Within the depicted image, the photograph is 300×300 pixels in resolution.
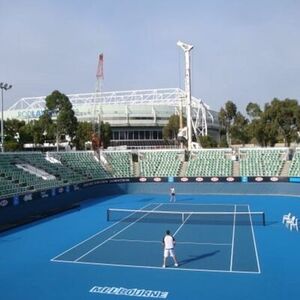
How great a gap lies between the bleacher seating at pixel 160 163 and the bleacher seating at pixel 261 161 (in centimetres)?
851

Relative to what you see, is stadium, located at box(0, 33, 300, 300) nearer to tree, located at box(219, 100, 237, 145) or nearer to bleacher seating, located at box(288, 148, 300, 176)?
bleacher seating, located at box(288, 148, 300, 176)

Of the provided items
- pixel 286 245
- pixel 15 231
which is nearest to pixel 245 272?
pixel 286 245

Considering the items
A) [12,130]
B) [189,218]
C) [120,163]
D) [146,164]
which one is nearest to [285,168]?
[146,164]

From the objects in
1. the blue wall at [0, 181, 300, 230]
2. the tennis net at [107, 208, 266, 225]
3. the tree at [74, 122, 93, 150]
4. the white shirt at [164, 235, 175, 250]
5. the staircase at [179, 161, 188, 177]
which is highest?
the tree at [74, 122, 93, 150]

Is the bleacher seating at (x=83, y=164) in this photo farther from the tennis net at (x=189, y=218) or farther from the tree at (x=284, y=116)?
the tree at (x=284, y=116)

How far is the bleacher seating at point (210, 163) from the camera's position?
174 ft

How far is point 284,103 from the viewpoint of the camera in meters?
76.6

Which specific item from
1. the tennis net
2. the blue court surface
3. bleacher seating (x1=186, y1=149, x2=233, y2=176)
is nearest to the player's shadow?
the blue court surface

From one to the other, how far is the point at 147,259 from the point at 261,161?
37.2m

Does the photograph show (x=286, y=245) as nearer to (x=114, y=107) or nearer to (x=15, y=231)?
(x=15, y=231)

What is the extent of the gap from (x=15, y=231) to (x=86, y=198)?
18.5m

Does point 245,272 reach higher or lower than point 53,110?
lower

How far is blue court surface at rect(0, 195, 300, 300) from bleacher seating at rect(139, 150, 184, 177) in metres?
21.4

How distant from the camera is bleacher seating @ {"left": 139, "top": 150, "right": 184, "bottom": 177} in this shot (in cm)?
A: 5534
